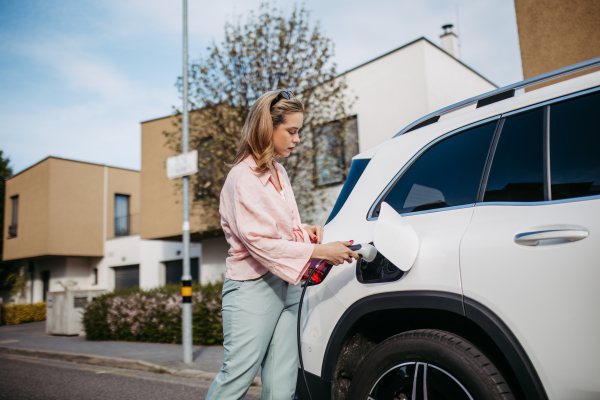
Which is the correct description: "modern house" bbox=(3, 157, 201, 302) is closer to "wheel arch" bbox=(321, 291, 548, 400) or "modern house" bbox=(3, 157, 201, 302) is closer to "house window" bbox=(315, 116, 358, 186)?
"house window" bbox=(315, 116, 358, 186)

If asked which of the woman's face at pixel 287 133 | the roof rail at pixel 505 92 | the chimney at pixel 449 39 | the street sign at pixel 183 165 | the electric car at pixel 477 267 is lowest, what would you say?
the electric car at pixel 477 267

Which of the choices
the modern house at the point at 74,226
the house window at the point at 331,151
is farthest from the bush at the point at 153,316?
the modern house at the point at 74,226

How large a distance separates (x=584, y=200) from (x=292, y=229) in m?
1.20

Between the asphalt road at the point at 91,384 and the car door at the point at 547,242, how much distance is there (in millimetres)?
3825

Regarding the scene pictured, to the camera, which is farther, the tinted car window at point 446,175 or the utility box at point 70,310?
the utility box at point 70,310

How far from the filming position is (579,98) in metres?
1.76

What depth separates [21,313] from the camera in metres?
21.3

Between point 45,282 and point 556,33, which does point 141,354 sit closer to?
point 556,33

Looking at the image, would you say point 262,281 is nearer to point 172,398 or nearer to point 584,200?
point 584,200

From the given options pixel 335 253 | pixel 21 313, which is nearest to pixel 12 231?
pixel 21 313

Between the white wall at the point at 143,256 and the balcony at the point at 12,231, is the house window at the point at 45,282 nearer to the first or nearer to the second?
the balcony at the point at 12,231

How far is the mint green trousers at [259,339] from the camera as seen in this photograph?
205cm

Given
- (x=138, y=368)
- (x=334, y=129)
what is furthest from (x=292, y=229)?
(x=334, y=129)

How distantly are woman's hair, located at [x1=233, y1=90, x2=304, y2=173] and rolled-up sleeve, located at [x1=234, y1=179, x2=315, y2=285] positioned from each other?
201mm
